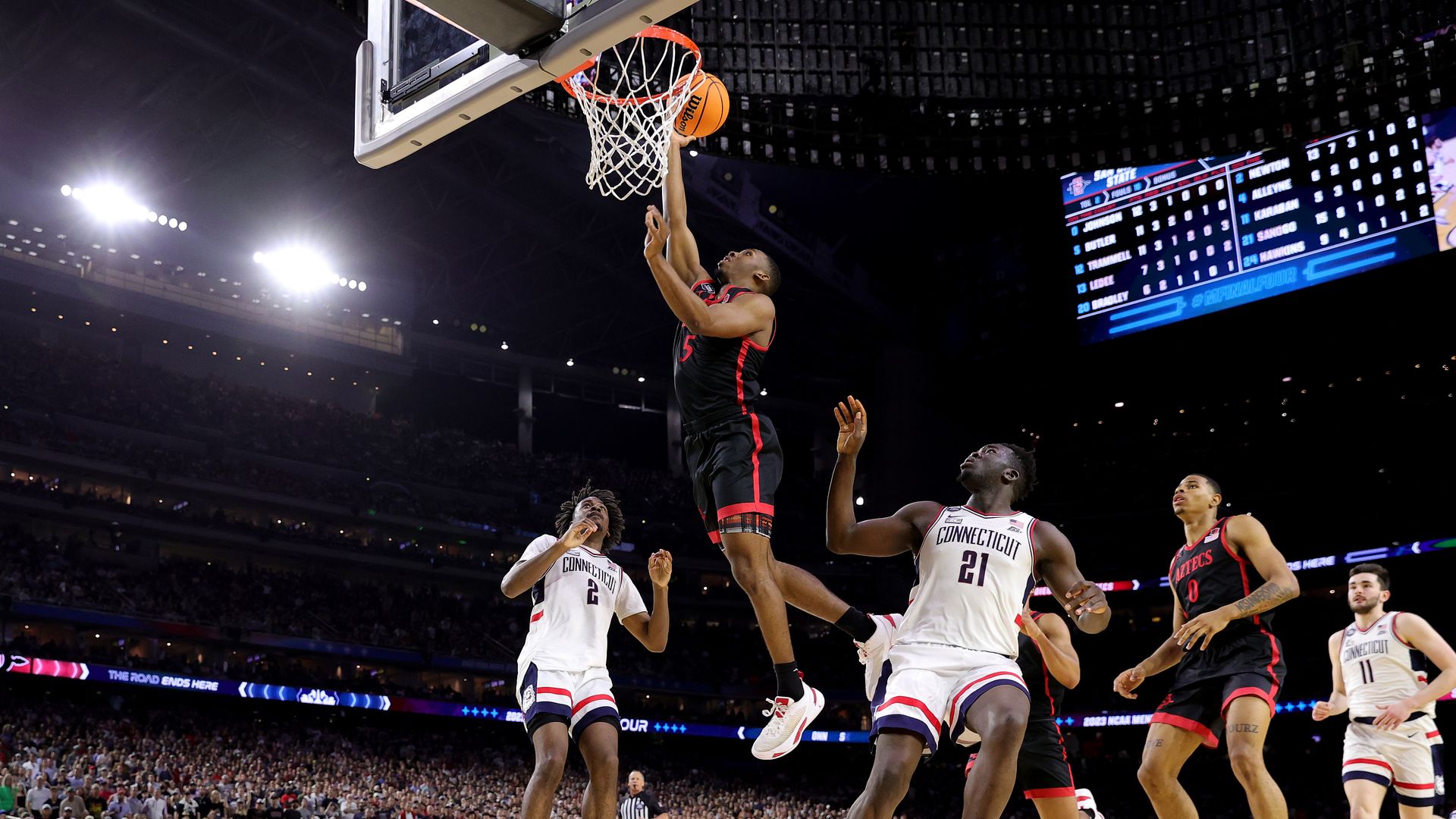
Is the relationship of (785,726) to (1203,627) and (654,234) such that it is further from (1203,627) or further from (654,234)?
(654,234)

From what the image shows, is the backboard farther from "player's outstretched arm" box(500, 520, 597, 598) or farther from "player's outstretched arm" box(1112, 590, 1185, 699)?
"player's outstretched arm" box(1112, 590, 1185, 699)

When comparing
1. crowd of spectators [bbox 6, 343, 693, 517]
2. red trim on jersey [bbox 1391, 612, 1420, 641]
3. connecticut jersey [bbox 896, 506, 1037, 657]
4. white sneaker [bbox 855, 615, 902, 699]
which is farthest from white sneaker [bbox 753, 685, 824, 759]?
crowd of spectators [bbox 6, 343, 693, 517]

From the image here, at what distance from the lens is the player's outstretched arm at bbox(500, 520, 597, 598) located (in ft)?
23.2

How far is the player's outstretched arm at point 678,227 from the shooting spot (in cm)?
726

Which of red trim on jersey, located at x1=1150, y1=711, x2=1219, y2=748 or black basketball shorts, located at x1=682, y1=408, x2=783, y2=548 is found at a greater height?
black basketball shorts, located at x1=682, y1=408, x2=783, y2=548

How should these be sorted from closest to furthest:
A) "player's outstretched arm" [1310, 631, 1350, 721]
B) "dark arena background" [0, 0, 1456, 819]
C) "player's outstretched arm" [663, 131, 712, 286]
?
"player's outstretched arm" [663, 131, 712, 286], "player's outstretched arm" [1310, 631, 1350, 721], "dark arena background" [0, 0, 1456, 819]

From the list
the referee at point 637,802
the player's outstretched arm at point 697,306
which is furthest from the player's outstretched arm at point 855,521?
the referee at point 637,802

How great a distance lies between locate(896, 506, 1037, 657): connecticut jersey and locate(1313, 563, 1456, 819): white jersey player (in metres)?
3.86

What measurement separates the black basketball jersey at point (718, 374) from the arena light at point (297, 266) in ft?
106

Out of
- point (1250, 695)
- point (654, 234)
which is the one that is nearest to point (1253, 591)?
point (1250, 695)

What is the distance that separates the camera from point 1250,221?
78.7 ft

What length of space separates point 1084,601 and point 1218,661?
242cm

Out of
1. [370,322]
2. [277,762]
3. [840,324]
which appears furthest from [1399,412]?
[370,322]

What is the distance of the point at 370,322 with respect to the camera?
3872 centimetres
